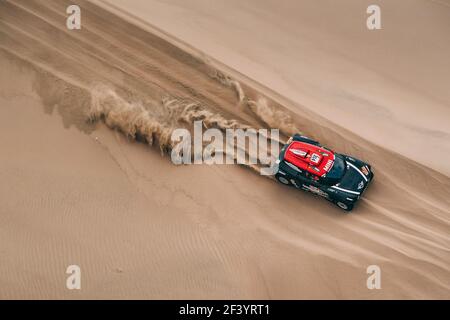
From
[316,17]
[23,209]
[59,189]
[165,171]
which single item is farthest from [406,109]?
[23,209]

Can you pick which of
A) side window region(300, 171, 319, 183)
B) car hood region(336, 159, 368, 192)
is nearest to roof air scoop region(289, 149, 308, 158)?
side window region(300, 171, 319, 183)

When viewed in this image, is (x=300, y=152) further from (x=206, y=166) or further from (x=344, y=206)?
(x=206, y=166)

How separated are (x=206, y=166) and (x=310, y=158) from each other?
9.41 feet

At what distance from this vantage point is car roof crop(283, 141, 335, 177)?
12.7 metres

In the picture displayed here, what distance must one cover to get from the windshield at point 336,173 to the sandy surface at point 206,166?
0.90 m

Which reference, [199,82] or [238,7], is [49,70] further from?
[238,7]

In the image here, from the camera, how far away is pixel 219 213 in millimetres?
13297

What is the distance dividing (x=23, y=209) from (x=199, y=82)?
19.8ft

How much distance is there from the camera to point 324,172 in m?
12.7

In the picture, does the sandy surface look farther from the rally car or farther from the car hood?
the car hood

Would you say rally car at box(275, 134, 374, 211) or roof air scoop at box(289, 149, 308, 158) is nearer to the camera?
rally car at box(275, 134, 374, 211)

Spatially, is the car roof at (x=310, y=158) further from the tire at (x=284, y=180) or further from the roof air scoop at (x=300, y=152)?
the tire at (x=284, y=180)

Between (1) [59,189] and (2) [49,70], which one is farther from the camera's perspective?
(2) [49,70]

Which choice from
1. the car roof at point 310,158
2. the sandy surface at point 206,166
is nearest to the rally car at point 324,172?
the car roof at point 310,158
